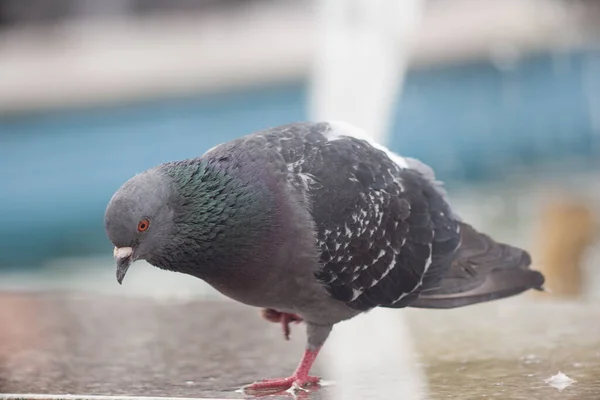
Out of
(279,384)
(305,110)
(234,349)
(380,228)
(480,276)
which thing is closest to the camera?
(279,384)

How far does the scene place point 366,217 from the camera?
4480 mm

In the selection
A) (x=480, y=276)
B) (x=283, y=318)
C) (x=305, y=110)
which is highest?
(x=305, y=110)

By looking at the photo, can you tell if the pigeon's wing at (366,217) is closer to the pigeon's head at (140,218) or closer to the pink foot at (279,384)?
the pink foot at (279,384)

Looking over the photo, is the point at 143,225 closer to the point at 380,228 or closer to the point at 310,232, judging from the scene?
the point at 310,232

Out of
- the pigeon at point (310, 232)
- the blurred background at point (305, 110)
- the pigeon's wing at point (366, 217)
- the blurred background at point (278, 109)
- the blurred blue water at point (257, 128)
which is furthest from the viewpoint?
the blurred blue water at point (257, 128)

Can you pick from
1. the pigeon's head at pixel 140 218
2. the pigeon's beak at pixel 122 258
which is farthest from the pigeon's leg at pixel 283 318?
the pigeon's beak at pixel 122 258

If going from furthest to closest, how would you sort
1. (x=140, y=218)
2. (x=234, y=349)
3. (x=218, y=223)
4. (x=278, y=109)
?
1. (x=278, y=109)
2. (x=234, y=349)
3. (x=218, y=223)
4. (x=140, y=218)

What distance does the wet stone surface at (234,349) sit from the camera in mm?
4441

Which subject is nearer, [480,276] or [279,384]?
[279,384]

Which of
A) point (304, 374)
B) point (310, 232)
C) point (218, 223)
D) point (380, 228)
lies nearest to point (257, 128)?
point (380, 228)

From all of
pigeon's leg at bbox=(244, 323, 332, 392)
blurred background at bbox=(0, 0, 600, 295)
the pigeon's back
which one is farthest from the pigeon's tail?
blurred background at bbox=(0, 0, 600, 295)

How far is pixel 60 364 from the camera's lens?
504 centimetres

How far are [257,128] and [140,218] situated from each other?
9552 mm

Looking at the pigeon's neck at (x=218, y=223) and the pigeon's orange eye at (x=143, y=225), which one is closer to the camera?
the pigeon's orange eye at (x=143, y=225)
